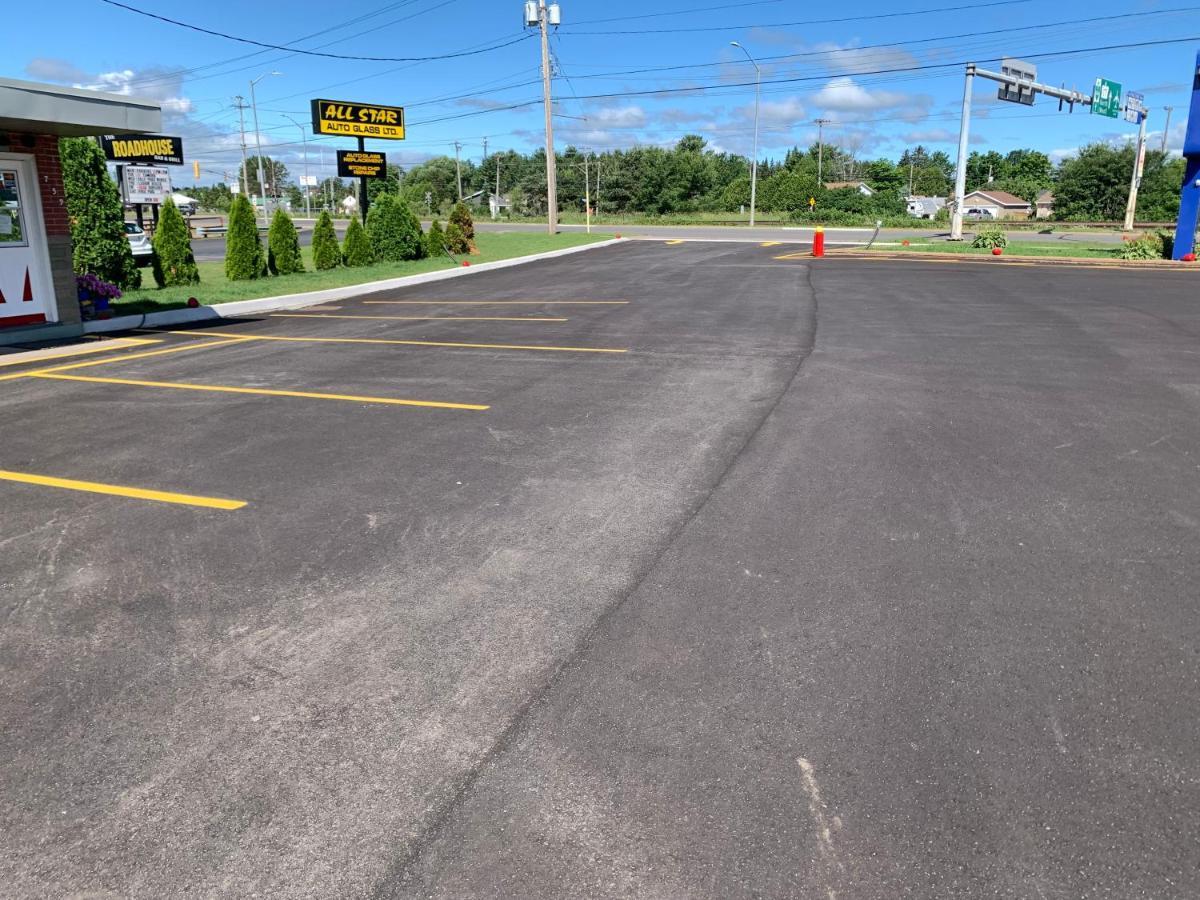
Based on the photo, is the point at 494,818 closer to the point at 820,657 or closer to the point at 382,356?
the point at 820,657

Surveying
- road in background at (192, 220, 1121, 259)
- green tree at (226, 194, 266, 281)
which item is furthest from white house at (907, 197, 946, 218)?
green tree at (226, 194, 266, 281)

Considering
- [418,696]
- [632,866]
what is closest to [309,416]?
[418,696]

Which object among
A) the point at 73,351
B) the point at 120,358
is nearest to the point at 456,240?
the point at 73,351

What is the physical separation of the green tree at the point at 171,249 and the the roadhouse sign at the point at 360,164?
8725mm

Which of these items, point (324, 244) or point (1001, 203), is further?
point (1001, 203)

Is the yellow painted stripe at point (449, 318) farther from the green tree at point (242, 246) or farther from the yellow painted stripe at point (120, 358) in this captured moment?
the green tree at point (242, 246)

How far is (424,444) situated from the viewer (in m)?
7.00

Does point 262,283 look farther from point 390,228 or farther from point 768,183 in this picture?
point 768,183

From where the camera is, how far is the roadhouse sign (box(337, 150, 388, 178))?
2703 cm

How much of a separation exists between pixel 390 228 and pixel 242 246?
6.12 metres

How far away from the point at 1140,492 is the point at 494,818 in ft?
16.7

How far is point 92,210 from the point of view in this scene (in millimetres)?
16797

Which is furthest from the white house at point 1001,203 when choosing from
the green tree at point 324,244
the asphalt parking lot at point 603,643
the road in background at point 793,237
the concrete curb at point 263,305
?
the asphalt parking lot at point 603,643

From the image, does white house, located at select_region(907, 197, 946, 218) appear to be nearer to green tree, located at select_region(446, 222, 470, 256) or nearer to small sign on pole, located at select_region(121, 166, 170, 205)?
green tree, located at select_region(446, 222, 470, 256)
